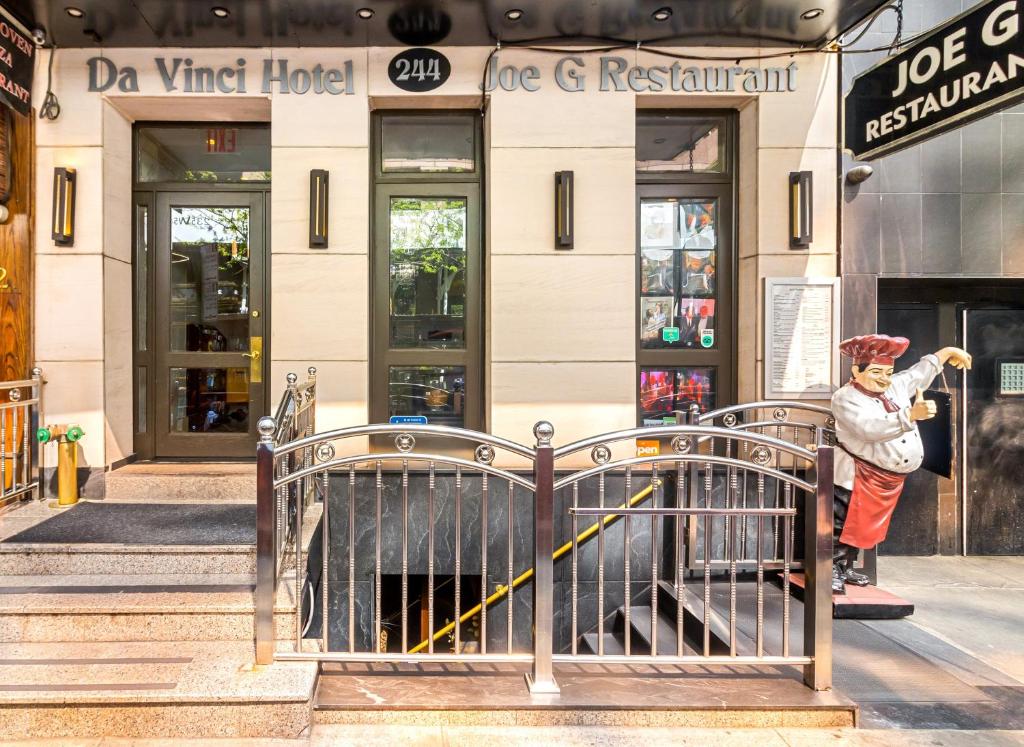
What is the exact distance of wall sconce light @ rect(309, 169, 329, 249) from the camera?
16.8ft

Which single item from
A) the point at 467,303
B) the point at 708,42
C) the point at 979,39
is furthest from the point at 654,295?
the point at 979,39

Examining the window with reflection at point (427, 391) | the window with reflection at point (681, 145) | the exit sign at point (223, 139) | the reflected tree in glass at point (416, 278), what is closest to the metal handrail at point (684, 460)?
the window with reflection at point (427, 391)

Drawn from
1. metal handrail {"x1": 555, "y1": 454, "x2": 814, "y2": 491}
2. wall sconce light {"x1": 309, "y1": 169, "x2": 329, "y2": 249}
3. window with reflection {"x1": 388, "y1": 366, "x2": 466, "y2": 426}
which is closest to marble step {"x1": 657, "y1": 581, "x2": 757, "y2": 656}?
metal handrail {"x1": 555, "y1": 454, "x2": 814, "y2": 491}

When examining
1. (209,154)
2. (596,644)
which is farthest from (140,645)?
(209,154)

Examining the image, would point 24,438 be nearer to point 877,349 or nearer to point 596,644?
point 596,644

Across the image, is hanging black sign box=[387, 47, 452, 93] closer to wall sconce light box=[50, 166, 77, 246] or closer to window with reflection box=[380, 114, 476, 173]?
window with reflection box=[380, 114, 476, 173]

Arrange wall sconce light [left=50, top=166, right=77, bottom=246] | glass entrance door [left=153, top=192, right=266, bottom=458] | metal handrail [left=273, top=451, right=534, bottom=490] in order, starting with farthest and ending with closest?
glass entrance door [left=153, top=192, right=266, bottom=458], wall sconce light [left=50, top=166, right=77, bottom=246], metal handrail [left=273, top=451, right=534, bottom=490]

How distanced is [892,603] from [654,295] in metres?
3.22

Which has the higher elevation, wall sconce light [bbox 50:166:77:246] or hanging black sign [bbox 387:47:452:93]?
hanging black sign [bbox 387:47:452:93]

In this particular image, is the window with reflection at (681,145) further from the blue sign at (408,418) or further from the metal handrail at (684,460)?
the metal handrail at (684,460)

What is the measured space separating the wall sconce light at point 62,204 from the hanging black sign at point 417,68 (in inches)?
118

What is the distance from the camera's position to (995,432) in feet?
19.8

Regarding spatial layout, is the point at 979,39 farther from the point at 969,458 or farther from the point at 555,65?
the point at 969,458

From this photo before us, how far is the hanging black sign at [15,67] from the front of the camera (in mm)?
4590
